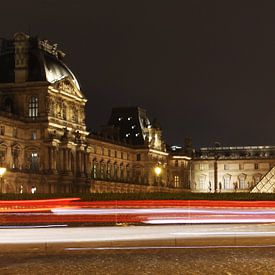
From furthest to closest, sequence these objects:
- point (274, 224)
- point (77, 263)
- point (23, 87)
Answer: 1. point (23, 87)
2. point (274, 224)
3. point (77, 263)

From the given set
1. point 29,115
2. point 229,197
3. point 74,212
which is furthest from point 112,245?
point 29,115

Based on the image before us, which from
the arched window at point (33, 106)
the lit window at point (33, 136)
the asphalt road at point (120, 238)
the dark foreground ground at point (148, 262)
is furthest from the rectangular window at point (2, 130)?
the dark foreground ground at point (148, 262)

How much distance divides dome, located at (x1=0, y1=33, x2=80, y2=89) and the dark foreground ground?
7646cm

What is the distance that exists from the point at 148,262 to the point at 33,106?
260 feet

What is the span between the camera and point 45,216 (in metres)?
35.5

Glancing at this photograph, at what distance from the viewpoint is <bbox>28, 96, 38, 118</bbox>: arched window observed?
9646cm

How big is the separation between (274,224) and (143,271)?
1769 centimetres

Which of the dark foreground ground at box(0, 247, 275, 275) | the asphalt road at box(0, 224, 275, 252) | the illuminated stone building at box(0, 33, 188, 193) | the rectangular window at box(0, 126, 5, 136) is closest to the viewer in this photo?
the dark foreground ground at box(0, 247, 275, 275)

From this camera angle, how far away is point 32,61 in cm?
9738

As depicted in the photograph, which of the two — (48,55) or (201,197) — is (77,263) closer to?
(201,197)

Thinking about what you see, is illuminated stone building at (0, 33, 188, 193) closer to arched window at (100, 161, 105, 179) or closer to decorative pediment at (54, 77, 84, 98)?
decorative pediment at (54, 77, 84, 98)

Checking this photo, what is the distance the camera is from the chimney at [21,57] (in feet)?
316

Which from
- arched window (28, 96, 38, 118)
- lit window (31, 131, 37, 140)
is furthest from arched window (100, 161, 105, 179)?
arched window (28, 96, 38, 118)

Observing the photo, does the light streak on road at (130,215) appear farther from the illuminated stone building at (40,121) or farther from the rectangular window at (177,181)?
the rectangular window at (177,181)
